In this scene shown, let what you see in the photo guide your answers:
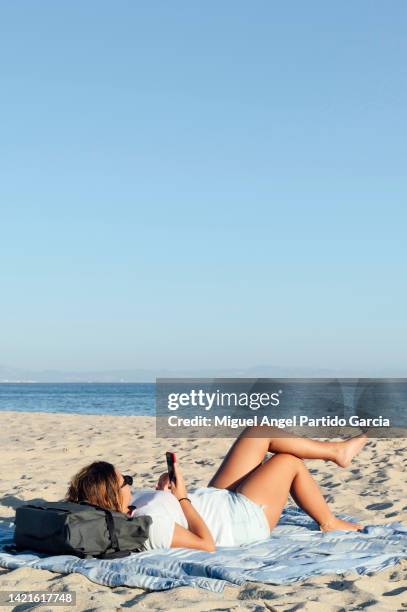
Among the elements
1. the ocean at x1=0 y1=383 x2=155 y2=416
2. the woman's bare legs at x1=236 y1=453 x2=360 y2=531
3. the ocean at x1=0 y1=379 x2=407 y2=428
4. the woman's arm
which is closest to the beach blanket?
the woman's arm

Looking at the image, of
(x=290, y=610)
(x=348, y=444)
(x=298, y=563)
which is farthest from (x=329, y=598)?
(x=348, y=444)

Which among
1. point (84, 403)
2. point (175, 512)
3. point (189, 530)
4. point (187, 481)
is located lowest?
point (84, 403)

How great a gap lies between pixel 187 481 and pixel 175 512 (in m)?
3.47

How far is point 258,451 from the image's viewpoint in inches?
183

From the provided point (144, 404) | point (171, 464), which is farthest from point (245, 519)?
point (144, 404)

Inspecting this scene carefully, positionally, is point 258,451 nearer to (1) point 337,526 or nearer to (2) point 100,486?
(1) point 337,526

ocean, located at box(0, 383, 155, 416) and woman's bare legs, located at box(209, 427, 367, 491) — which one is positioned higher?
woman's bare legs, located at box(209, 427, 367, 491)

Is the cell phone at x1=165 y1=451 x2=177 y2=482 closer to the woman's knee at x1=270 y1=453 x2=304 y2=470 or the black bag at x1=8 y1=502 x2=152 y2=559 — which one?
the black bag at x1=8 y1=502 x2=152 y2=559

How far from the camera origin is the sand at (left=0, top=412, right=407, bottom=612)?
356 centimetres

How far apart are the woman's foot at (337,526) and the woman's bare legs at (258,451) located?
0.46 m

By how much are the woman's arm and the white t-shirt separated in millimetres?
29

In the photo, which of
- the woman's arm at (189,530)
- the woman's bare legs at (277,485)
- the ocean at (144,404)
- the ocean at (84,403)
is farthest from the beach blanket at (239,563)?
the ocean at (84,403)

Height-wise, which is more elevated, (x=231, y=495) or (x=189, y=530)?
(x=231, y=495)

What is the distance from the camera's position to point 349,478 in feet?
24.4
